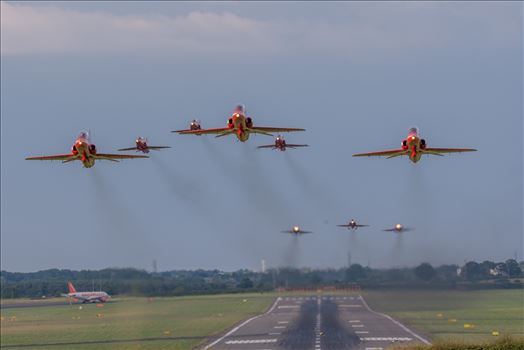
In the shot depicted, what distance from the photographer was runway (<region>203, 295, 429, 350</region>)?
109 meters

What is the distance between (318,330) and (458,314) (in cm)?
3203

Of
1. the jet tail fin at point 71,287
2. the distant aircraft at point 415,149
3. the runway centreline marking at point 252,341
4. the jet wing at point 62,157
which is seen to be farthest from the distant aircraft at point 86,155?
the jet tail fin at point 71,287

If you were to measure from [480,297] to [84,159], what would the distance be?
2010 inches

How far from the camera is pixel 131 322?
141m

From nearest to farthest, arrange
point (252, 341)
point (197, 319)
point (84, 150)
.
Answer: point (84, 150)
point (252, 341)
point (197, 319)

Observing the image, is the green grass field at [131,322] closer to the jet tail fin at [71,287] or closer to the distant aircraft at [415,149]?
the jet tail fin at [71,287]

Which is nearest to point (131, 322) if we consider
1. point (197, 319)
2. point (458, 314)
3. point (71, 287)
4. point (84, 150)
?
point (197, 319)

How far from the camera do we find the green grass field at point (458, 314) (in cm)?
11269

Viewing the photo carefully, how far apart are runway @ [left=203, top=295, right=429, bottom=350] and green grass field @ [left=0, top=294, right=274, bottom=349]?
4.29 metres

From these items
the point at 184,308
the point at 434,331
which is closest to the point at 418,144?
the point at 434,331

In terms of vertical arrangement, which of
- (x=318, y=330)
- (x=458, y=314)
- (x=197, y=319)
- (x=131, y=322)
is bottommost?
(x=318, y=330)

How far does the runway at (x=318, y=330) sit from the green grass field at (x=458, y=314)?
300 centimetres

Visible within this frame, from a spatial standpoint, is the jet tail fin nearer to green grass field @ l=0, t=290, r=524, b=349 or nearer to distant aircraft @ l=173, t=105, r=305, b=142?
green grass field @ l=0, t=290, r=524, b=349

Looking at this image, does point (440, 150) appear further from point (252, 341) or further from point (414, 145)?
point (252, 341)
